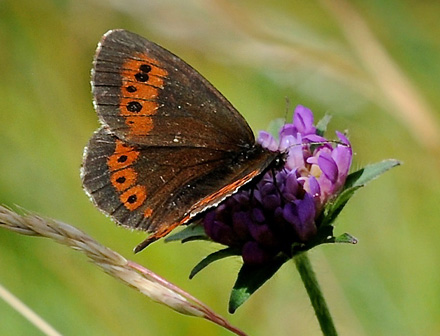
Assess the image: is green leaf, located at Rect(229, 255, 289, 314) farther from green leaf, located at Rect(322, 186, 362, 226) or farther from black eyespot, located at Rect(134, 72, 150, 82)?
black eyespot, located at Rect(134, 72, 150, 82)

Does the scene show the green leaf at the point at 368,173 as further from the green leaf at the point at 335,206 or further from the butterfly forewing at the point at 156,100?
the butterfly forewing at the point at 156,100

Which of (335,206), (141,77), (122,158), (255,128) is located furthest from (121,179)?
(255,128)

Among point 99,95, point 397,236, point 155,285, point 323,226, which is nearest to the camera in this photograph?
point 155,285

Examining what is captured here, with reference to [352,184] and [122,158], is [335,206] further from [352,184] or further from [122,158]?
[122,158]

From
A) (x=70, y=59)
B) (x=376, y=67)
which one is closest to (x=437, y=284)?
(x=376, y=67)

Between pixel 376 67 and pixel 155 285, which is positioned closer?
pixel 155 285

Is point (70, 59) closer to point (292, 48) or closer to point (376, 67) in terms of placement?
point (292, 48)
